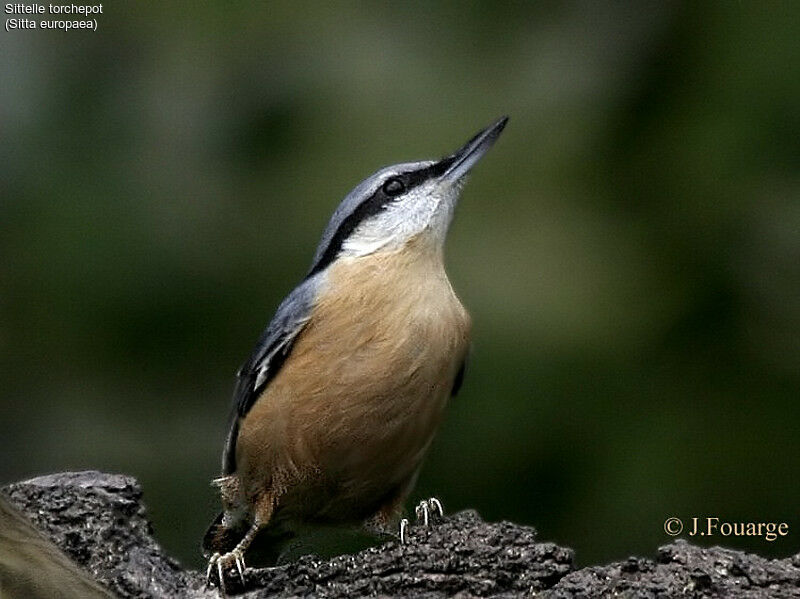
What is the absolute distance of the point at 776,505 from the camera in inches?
206

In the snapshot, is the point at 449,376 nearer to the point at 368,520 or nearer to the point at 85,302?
the point at 368,520

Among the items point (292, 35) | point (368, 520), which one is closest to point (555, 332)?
point (368, 520)

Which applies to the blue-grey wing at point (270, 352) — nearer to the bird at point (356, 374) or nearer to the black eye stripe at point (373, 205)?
the bird at point (356, 374)

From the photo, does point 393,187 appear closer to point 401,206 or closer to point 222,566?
point 401,206

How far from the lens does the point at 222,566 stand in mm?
4535

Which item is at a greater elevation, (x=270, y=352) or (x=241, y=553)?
(x=270, y=352)

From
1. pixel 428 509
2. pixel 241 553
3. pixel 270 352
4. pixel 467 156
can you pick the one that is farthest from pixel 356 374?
pixel 467 156

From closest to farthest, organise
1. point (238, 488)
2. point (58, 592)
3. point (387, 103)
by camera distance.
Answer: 1. point (58, 592)
2. point (238, 488)
3. point (387, 103)

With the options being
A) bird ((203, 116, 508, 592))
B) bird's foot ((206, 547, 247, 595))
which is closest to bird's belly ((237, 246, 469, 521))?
bird ((203, 116, 508, 592))

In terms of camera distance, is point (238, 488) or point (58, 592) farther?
point (238, 488)

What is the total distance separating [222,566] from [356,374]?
73cm

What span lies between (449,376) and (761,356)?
123 centimetres

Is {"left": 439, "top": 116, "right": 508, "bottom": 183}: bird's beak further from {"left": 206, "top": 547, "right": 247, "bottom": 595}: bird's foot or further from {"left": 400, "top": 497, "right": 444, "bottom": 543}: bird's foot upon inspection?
{"left": 206, "top": 547, "right": 247, "bottom": 595}: bird's foot

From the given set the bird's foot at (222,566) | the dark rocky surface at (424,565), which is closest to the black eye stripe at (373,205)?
the bird's foot at (222,566)
